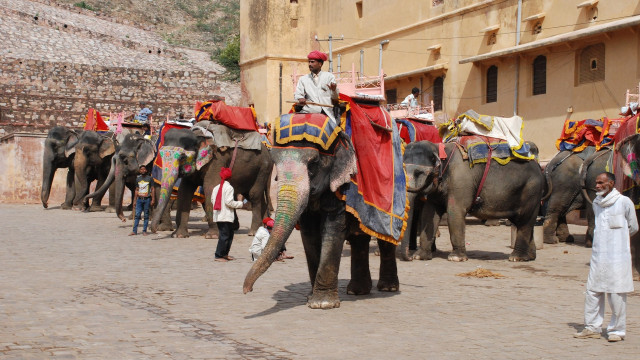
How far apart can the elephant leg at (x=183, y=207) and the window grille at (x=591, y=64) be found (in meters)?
12.3

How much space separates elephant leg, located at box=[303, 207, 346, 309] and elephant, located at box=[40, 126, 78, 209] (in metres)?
18.9

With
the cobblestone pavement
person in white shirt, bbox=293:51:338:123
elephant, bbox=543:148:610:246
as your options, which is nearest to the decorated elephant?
person in white shirt, bbox=293:51:338:123

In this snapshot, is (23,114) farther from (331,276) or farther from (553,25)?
(331,276)

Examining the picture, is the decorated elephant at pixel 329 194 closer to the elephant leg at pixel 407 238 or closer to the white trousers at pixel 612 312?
the white trousers at pixel 612 312

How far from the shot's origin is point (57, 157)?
26500 mm

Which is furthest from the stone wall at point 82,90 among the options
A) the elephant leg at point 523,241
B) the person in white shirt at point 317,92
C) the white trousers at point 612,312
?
the white trousers at point 612,312

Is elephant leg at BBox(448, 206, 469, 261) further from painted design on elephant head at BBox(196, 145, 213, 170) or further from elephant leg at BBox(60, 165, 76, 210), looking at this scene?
elephant leg at BBox(60, 165, 76, 210)

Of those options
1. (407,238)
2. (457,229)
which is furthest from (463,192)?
(407,238)

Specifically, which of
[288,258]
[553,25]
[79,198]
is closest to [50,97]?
[79,198]

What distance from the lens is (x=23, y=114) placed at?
41.9 m

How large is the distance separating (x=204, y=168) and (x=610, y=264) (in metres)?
10.5

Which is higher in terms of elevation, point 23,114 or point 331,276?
point 23,114

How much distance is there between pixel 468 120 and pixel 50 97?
110 ft

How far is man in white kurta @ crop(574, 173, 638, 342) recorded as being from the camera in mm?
7395
